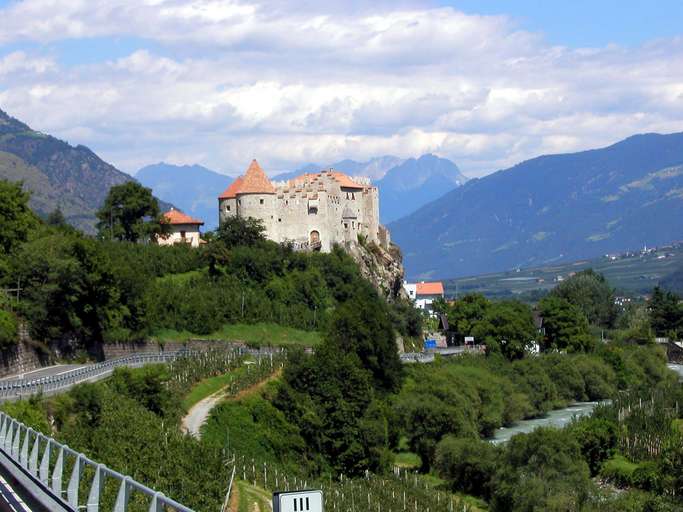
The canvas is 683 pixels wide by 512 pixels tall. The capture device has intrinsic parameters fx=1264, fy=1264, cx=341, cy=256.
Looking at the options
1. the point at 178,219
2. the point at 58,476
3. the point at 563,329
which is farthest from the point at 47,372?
the point at 563,329

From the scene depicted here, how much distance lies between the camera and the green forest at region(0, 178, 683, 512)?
50.6m

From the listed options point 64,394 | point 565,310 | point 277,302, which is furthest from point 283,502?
point 565,310

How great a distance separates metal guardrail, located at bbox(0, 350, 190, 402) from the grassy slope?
10.6m

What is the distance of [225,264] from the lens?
95.6m

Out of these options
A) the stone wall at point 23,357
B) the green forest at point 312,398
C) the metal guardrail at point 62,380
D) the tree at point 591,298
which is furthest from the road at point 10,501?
the tree at point 591,298

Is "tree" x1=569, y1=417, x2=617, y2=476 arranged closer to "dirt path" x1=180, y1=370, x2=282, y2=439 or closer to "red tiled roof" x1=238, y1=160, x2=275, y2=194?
"dirt path" x1=180, y1=370, x2=282, y2=439

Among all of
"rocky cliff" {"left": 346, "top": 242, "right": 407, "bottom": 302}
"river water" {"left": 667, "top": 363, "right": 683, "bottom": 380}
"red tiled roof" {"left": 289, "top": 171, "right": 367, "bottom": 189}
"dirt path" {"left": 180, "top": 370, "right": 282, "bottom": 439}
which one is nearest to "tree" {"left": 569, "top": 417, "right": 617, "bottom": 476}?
"dirt path" {"left": 180, "top": 370, "right": 282, "bottom": 439}

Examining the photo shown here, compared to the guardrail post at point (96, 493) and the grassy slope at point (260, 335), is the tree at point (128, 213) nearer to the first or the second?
the grassy slope at point (260, 335)

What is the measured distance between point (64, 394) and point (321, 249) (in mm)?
58148

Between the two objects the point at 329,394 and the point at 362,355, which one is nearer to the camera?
the point at 329,394

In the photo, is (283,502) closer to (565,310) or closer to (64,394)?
(64,394)

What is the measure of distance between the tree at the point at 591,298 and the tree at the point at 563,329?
24.6 meters

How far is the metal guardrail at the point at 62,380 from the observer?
4975cm

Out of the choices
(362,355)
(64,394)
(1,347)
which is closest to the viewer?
(64,394)
